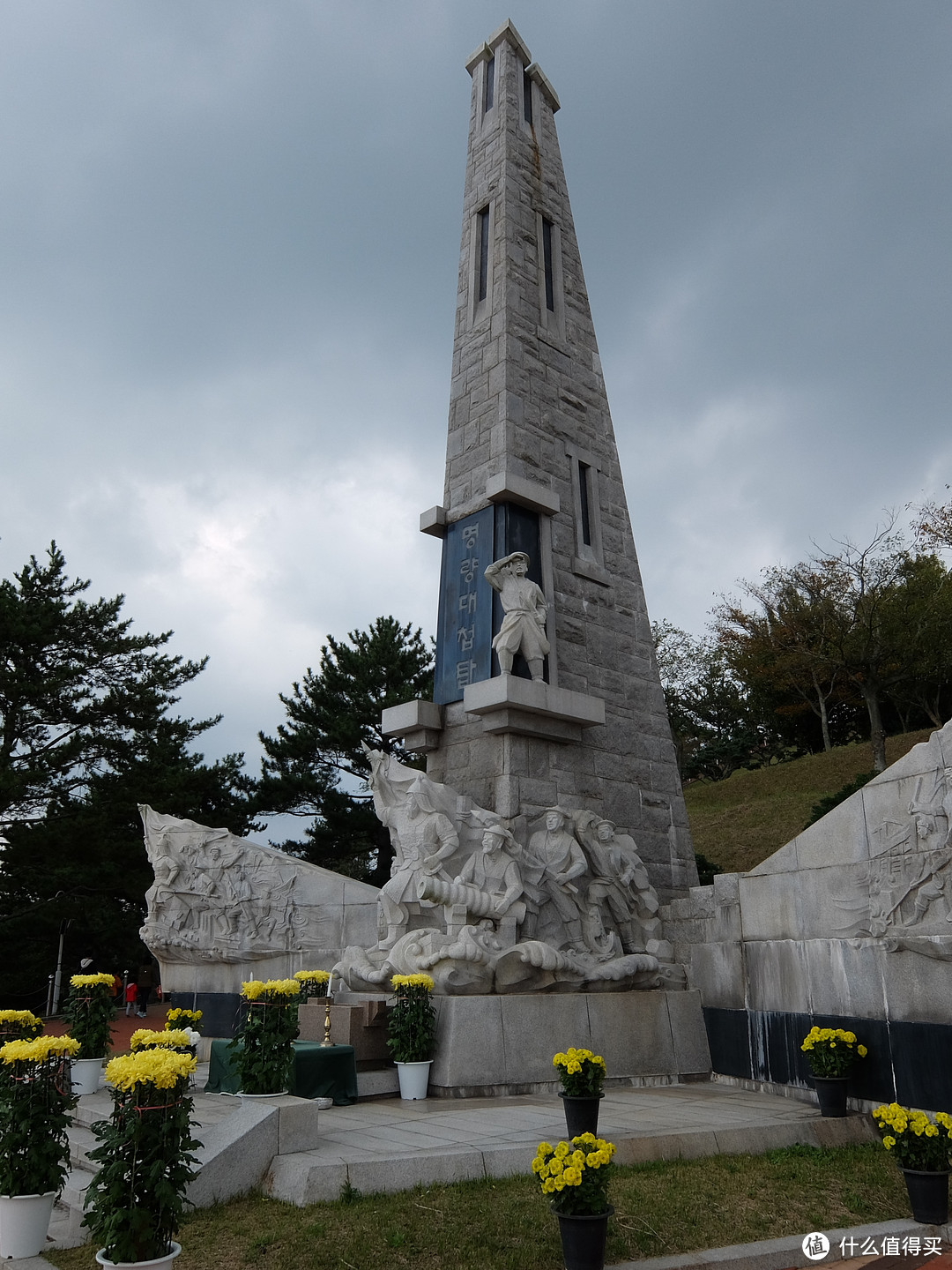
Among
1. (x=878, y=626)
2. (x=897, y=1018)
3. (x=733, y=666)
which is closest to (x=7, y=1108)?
(x=897, y=1018)

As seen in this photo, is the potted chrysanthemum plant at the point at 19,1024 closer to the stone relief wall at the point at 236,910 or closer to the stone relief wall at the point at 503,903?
the stone relief wall at the point at 503,903

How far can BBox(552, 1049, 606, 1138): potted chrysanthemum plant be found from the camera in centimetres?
573

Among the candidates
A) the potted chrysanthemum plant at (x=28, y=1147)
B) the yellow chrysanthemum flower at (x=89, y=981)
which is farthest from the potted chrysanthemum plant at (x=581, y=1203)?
the yellow chrysanthemum flower at (x=89, y=981)

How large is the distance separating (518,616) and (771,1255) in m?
7.03

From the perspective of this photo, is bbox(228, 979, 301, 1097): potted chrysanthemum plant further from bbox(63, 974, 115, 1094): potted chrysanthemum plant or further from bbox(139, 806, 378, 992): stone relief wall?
bbox(139, 806, 378, 992): stone relief wall

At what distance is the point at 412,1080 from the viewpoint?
791 centimetres

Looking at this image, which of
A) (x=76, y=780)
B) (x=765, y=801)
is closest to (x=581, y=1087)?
(x=76, y=780)

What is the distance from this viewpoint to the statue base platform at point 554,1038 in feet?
26.7

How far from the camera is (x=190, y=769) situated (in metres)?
22.3

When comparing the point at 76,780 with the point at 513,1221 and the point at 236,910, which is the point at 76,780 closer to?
the point at 236,910

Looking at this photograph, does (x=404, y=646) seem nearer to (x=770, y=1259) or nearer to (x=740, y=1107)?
(x=740, y=1107)

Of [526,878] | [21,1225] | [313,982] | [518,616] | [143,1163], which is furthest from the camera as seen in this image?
[518,616]

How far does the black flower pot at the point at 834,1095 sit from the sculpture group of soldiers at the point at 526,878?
2.87m

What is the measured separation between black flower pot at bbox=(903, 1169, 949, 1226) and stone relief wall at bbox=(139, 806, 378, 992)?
838 centimetres
